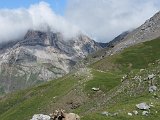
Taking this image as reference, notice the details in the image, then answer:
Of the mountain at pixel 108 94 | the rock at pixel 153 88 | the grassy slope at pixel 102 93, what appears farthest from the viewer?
the rock at pixel 153 88

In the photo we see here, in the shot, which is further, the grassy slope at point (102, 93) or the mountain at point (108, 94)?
the grassy slope at point (102, 93)

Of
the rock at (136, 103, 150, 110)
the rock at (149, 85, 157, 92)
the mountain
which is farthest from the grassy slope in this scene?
the rock at (149, 85, 157, 92)

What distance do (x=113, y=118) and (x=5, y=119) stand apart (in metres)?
67.7

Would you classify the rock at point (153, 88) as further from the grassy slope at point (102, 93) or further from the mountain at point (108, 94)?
the grassy slope at point (102, 93)

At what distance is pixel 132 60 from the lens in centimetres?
17700

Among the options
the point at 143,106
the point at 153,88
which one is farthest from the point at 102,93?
the point at 143,106

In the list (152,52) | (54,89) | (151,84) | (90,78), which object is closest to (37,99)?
(54,89)

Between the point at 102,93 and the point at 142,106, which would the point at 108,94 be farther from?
the point at 142,106

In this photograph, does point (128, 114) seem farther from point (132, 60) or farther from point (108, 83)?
point (132, 60)

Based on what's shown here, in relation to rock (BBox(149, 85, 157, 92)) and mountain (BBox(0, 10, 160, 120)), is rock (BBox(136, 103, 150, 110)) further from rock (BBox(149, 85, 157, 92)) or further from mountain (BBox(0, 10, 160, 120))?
rock (BBox(149, 85, 157, 92))

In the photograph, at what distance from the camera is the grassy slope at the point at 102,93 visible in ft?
216

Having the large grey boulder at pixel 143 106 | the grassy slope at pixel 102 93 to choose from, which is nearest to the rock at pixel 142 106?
the large grey boulder at pixel 143 106

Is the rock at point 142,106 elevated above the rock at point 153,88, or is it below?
below

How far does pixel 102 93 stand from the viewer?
109m
